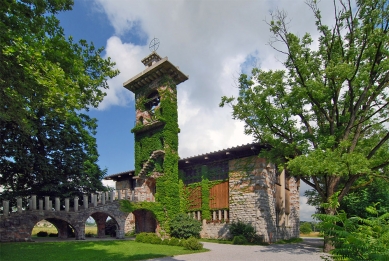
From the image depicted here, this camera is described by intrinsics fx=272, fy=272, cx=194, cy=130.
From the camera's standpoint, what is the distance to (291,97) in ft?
51.9

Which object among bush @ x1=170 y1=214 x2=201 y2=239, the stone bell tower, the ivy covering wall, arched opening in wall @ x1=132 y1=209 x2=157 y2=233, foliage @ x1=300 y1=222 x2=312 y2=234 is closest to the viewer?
bush @ x1=170 y1=214 x2=201 y2=239

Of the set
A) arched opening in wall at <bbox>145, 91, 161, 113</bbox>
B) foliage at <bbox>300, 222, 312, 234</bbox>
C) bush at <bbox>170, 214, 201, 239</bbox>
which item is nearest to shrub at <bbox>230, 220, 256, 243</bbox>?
bush at <bbox>170, 214, 201, 239</bbox>

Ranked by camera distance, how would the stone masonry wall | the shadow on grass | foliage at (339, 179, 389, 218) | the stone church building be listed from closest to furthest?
the shadow on grass < foliage at (339, 179, 389, 218) < the stone masonry wall < the stone church building

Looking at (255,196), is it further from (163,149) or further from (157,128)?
(157,128)

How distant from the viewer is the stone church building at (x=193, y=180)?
20.8 metres

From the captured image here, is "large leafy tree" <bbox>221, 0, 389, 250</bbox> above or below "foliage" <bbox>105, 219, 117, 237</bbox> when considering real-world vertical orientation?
above

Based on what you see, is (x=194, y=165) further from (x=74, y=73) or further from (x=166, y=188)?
(x=74, y=73)

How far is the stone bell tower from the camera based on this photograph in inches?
933

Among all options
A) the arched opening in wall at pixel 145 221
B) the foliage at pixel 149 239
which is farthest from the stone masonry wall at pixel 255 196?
the arched opening in wall at pixel 145 221

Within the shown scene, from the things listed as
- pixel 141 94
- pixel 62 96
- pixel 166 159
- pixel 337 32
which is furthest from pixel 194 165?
pixel 62 96

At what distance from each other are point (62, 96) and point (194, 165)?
55.0 ft

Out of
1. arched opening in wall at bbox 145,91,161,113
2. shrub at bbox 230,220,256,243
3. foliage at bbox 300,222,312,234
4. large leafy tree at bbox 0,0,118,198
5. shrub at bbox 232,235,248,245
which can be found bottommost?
foliage at bbox 300,222,312,234

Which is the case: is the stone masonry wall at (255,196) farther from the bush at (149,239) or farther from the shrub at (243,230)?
A: the bush at (149,239)

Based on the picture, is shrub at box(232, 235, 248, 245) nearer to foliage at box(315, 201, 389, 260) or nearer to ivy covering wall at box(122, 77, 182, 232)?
ivy covering wall at box(122, 77, 182, 232)
